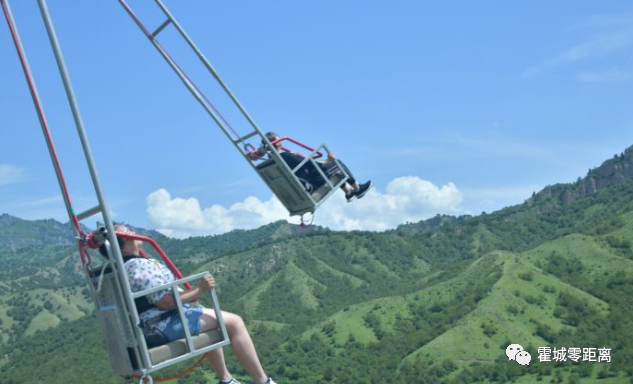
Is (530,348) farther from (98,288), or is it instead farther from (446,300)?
(98,288)

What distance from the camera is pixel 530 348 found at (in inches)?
6078

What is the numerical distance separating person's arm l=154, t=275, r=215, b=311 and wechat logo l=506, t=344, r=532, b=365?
14623 centimetres

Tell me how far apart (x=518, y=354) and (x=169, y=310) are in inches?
5792

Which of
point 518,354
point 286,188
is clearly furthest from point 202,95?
point 518,354

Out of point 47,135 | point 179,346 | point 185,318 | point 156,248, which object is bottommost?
point 179,346

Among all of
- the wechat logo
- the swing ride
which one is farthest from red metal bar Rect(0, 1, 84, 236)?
the wechat logo

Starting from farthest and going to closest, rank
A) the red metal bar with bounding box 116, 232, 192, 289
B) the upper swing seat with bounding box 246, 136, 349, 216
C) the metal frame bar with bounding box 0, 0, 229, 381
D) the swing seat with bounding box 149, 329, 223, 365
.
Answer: the upper swing seat with bounding box 246, 136, 349, 216 → the red metal bar with bounding box 116, 232, 192, 289 → the swing seat with bounding box 149, 329, 223, 365 → the metal frame bar with bounding box 0, 0, 229, 381

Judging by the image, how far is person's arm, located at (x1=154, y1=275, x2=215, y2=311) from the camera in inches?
308

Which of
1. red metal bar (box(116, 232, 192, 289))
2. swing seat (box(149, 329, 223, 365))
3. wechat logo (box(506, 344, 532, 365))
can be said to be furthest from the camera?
wechat logo (box(506, 344, 532, 365))

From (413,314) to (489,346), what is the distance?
122ft

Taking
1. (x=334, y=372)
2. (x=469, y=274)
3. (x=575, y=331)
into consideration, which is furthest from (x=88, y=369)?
(x=575, y=331)

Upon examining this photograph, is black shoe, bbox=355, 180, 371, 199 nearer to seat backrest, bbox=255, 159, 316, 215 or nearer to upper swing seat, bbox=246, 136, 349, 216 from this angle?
upper swing seat, bbox=246, 136, 349, 216

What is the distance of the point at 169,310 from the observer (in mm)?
7973

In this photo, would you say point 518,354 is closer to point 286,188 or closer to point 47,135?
point 286,188
